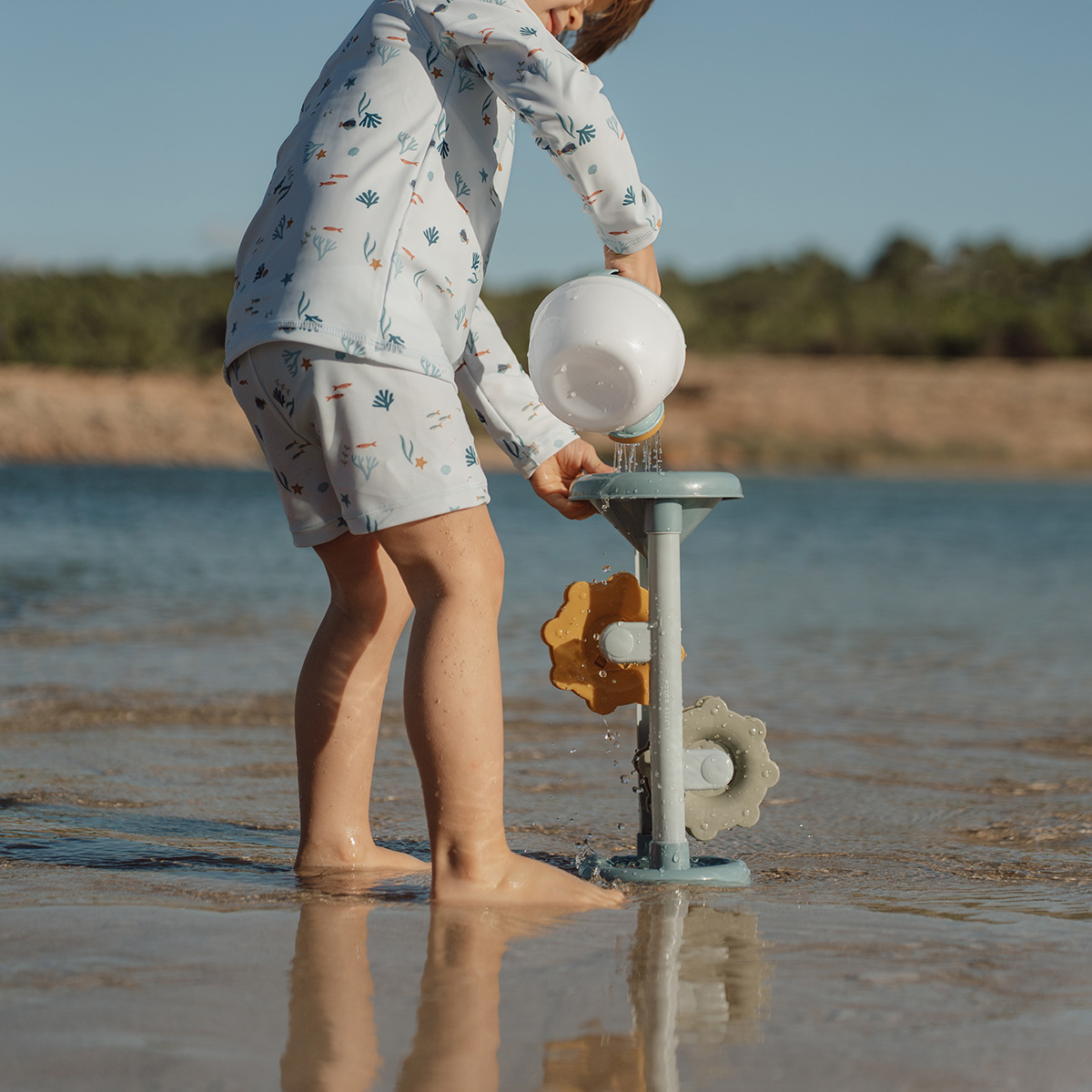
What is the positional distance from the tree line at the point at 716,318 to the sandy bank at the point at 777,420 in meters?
2.89

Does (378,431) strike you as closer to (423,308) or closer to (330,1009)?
(423,308)

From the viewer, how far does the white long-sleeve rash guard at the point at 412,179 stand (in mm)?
1607

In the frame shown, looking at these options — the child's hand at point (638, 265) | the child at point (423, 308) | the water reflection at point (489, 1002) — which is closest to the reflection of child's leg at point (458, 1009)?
the water reflection at point (489, 1002)

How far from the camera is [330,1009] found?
4.03 ft

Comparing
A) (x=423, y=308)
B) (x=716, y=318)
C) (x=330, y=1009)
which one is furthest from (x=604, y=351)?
(x=716, y=318)

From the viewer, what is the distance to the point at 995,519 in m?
15.8

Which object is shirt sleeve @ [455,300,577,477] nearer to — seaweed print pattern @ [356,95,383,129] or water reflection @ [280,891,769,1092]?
seaweed print pattern @ [356,95,383,129]

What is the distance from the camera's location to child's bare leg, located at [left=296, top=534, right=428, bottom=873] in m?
1.88

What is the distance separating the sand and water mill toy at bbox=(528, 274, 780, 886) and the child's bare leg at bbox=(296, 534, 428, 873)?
26cm

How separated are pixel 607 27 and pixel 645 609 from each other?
875 mm

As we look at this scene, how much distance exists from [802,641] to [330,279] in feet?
12.4

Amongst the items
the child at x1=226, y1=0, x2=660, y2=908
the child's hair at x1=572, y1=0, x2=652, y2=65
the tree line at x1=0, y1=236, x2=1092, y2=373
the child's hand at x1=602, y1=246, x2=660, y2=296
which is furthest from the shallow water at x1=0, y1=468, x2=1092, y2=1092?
the tree line at x1=0, y1=236, x2=1092, y2=373

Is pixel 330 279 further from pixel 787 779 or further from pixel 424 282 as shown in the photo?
pixel 787 779

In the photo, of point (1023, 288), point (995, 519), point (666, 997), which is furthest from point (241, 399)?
point (1023, 288)
